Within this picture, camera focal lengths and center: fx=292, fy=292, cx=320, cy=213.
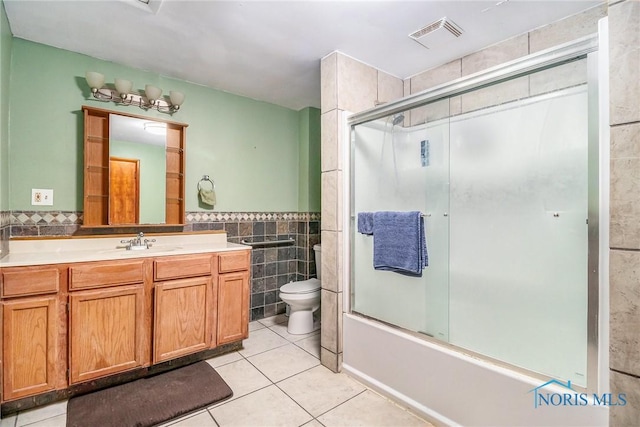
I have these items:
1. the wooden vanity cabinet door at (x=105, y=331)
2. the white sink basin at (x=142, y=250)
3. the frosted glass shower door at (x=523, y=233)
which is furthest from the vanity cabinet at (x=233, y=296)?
the frosted glass shower door at (x=523, y=233)

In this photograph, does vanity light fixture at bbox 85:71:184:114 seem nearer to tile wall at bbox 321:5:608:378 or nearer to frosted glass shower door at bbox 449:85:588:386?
tile wall at bbox 321:5:608:378

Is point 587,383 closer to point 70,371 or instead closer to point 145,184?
point 70,371

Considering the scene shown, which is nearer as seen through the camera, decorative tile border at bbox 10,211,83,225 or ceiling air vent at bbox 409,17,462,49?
ceiling air vent at bbox 409,17,462,49

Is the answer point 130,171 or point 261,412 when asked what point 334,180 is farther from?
point 130,171

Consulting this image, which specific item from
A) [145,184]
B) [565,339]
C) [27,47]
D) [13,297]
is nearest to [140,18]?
[27,47]

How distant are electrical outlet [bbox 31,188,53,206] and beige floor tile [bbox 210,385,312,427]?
1769 millimetres

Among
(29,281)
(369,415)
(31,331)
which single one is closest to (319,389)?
(369,415)

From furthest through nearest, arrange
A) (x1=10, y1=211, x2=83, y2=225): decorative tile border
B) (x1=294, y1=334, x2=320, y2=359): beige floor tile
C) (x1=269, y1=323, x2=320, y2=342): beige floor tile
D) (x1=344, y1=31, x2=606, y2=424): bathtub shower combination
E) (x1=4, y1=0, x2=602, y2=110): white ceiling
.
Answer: (x1=269, y1=323, x2=320, y2=342): beige floor tile < (x1=294, y1=334, x2=320, y2=359): beige floor tile < (x1=10, y1=211, x2=83, y2=225): decorative tile border < (x1=4, y1=0, x2=602, y2=110): white ceiling < (x1=344, y1=31, x2=606, y2=424): bathtub shower combination

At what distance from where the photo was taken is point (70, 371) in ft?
5.38

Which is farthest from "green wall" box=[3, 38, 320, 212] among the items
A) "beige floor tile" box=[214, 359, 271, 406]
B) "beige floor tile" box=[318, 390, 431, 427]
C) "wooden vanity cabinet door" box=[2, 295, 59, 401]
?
"beige floor tile" box=[318, 390, 431, 427]

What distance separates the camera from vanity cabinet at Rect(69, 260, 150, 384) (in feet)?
5.45

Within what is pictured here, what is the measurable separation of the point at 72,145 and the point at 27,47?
0.66 m

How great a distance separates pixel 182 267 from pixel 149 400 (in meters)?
0.78

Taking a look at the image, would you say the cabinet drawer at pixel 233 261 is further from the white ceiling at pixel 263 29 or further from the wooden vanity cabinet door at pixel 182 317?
the white ceiling at pixel 263 29
